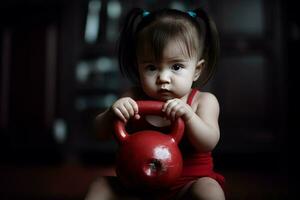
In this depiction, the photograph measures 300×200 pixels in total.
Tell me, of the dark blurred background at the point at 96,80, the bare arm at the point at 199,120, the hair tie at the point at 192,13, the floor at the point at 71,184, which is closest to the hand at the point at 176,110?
the bare arm at the point at 199,120

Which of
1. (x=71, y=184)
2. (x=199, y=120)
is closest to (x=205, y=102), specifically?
(x=199, y=120)

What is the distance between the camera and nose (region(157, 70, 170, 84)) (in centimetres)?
Result: 76

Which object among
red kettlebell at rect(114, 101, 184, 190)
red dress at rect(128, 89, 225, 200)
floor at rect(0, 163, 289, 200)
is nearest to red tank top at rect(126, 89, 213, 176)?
red dress at rect(128, 89, 225, 200)

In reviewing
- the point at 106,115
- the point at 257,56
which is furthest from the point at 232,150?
the point at 106,115

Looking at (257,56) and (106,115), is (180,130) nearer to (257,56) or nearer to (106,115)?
(106,115)

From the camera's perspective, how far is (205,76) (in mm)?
896

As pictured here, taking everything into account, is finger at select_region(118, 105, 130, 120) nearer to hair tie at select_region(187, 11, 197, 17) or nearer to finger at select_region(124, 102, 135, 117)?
finger at select_region(124, 102, 135, 117)

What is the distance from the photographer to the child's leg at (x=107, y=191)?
2.45 feet

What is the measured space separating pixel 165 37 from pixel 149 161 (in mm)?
242

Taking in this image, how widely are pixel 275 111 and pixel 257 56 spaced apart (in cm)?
34

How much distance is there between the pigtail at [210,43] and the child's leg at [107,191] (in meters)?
0.32

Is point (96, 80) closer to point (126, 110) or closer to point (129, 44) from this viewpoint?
point (129, 44)

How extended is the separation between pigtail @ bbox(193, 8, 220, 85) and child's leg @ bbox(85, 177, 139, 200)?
1.04ft

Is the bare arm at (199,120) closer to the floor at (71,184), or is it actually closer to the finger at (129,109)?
the finger at (129,109)
